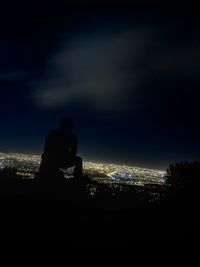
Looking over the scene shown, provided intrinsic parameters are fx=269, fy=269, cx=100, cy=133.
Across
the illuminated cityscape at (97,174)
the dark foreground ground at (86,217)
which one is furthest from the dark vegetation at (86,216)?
the illuminated cityscape at (97,174)

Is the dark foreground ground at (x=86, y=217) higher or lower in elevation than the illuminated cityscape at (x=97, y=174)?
lower

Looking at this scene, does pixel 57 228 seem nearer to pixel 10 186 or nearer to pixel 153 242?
pixel 153 242

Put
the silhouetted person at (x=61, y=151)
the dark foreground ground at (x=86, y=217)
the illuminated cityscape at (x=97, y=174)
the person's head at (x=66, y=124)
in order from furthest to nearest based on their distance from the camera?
the illuminated cityscape at (x=97, y=174)
the person's head at (x=66, y=124)
the silhouetted person at (x=61, y=151)
the dark foreground ground at (x=86, y=217)

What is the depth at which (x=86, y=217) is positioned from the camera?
823cm

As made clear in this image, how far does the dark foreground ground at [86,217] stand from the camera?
6.93m

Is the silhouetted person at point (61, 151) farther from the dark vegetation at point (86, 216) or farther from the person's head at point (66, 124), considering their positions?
the dark vegetation at point (86, 216)

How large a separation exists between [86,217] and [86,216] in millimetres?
71

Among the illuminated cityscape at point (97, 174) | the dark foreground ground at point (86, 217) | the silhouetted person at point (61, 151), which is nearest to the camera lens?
the dark foreground ground at point (86, 217)

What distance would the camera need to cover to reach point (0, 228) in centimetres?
698

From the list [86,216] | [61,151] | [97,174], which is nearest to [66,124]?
[61,151]

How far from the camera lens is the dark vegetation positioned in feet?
22.9

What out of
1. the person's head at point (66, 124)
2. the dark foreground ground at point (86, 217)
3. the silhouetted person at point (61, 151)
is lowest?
the dark foreground ground at point (86, 217)

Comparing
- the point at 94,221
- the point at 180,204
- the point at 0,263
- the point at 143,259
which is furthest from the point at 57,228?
the point at 180,204

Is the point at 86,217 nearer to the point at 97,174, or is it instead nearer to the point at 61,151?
the point at 61,151
